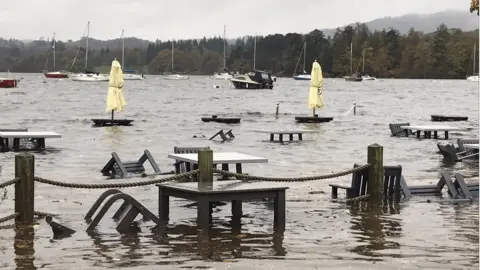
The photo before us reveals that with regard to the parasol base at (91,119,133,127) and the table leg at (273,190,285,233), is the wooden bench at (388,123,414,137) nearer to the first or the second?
the parasol base at (91,119,133,127)

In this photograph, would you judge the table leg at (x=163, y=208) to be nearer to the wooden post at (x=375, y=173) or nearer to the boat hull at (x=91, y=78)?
the wooden post at (x=375, y=173)

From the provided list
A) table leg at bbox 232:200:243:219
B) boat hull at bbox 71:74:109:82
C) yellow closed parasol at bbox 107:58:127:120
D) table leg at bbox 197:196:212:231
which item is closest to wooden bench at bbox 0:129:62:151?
yellow closed parasol at bbox 107:58:127:120

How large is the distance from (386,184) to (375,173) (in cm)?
89

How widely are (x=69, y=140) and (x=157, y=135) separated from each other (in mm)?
5739

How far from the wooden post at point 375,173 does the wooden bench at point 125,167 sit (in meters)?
5.87

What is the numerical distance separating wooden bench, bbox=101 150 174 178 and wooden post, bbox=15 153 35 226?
668 cm

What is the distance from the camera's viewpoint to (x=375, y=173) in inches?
559

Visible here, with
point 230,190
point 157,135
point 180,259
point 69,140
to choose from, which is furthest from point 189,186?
point 157,135

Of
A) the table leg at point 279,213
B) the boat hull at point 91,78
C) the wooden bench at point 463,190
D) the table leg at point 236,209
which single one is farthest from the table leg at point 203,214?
the boat hull at point 91,78

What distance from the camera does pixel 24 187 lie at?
11.4 m

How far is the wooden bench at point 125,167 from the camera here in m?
18.5

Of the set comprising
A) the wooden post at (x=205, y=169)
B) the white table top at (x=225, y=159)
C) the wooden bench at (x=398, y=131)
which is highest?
the wooden post at (x=205, y=169)

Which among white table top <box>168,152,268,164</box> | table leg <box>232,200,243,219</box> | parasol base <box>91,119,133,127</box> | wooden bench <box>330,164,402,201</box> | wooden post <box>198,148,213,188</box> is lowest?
parasol base <box>91,119,133,127</box>

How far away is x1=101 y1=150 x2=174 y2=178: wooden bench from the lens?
18.5 metres
